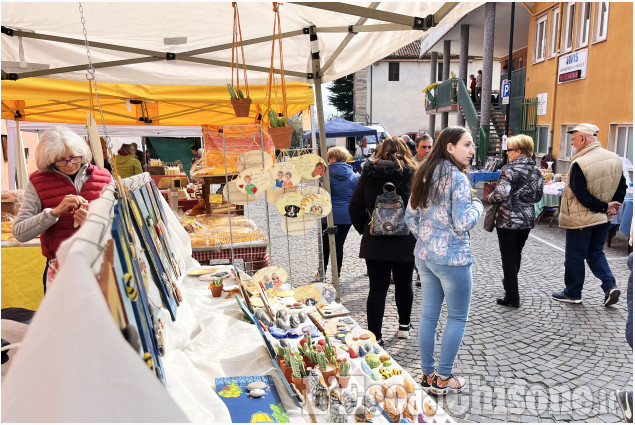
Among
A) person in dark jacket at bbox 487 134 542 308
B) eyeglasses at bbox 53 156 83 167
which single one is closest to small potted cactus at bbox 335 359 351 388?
eyeglasses at bbox 53 156 83 167

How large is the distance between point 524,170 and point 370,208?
1756mm

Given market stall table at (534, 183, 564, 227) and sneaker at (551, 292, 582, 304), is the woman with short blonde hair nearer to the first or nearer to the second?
sneaker at (551, 292, 582, 304)

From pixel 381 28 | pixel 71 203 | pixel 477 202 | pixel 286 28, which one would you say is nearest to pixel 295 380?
pixel 71 203

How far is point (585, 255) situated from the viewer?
4645 millimetres

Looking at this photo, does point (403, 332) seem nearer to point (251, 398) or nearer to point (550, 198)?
point (251, 398)

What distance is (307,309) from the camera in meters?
2.82

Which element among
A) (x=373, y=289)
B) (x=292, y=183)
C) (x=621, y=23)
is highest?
(x=621, y=23)

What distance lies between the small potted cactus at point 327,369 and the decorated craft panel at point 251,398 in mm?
213

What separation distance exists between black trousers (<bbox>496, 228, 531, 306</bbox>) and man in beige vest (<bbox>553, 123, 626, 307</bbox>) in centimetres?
47

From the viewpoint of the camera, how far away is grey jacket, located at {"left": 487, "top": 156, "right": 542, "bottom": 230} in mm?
4352

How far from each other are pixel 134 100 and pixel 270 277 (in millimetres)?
3494

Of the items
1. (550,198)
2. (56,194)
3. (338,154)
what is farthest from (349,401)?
(550,198)

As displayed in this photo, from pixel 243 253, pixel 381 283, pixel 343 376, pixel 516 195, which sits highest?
pixel 516 195

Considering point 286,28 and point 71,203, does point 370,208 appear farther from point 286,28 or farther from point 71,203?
point 71,203
